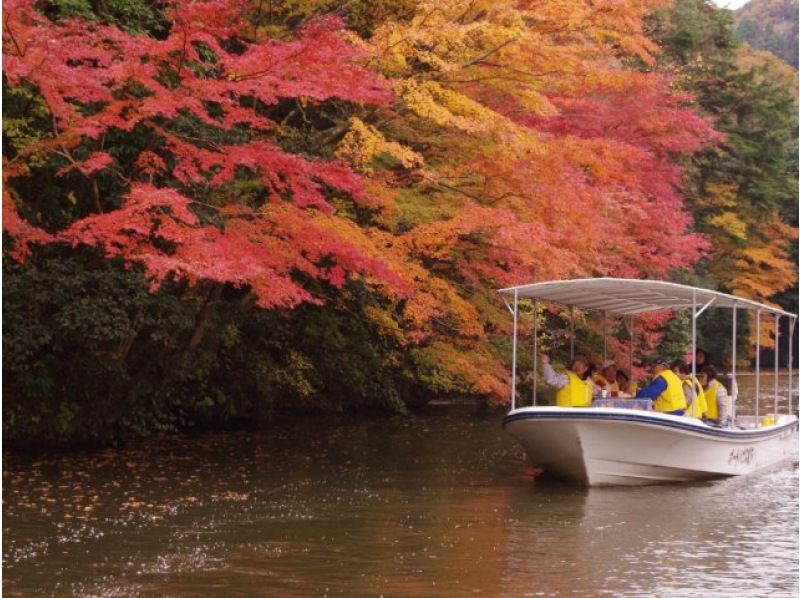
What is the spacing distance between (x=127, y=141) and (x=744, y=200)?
34.0 metres

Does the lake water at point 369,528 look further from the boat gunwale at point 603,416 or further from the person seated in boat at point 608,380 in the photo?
the person seated in boat at point 608,380

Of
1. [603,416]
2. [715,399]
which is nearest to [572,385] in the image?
[603,416]

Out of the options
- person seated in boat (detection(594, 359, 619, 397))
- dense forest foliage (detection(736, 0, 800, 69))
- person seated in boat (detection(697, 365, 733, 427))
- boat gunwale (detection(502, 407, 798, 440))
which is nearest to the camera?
boat gunwale (detection(502, 407, 798, 440))

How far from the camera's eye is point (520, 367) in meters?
27.3

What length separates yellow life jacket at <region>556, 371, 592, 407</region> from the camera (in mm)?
18391

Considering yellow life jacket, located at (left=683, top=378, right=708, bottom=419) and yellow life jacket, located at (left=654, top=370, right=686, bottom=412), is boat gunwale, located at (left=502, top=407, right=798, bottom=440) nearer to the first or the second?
yellow life jacket, located at (left=654, top=370, right=686, bottom=412)

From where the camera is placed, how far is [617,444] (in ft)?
57.1

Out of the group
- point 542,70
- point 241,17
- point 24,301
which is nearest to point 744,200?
point 542,70

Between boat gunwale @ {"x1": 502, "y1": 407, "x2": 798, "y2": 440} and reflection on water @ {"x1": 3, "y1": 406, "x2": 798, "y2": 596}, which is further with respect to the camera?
boat gunwale @ {"x1": 502, "y1": 407, "x2": 798, "y2": 440}

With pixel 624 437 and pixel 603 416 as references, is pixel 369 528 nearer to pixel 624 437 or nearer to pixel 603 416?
pixel 603 416

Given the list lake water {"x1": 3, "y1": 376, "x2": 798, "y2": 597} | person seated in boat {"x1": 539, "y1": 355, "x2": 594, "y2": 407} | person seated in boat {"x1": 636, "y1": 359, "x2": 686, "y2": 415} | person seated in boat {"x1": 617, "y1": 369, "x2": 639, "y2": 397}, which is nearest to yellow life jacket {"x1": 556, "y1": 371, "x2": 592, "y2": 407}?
person seated in boat {"x1": 539, "y1": 355, "x2": 594, "y2": 407}

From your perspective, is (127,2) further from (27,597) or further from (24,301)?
(27,597)

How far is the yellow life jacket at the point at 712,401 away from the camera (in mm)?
19766

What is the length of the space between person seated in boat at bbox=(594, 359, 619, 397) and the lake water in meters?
1.65
